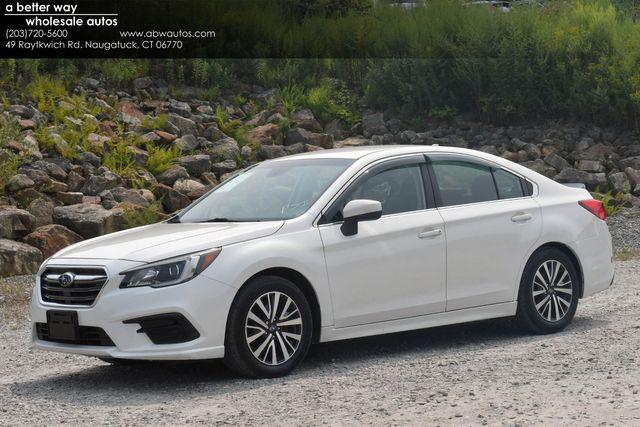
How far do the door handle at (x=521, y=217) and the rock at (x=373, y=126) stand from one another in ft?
39.6

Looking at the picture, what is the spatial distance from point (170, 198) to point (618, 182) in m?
8.02

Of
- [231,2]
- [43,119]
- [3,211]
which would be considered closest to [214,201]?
[3,211]

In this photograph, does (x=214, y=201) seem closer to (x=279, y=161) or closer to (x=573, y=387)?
(x=279, y=161)

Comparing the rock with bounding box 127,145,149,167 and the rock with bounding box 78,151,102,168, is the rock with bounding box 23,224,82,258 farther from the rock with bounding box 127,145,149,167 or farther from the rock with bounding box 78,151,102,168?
the rock with bounding box 127,145,149,167

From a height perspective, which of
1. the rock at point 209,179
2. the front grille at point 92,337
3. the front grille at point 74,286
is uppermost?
the rock at point 209,179

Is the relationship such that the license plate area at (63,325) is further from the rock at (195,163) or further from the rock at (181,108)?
the rock at (181,108)

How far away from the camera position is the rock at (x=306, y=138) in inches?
813

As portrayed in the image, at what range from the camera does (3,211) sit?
51.4 feet

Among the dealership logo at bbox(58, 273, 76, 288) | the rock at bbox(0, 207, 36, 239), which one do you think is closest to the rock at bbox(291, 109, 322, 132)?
the rock at bbox(0, 207, 36, 239)

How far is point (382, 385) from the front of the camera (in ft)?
25.7

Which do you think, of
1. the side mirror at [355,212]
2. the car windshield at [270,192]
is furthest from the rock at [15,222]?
the side mirror at [355,212]

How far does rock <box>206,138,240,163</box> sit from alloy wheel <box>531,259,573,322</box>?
10.3 m

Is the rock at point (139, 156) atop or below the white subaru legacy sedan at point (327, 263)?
atop

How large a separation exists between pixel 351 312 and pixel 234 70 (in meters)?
14.5
